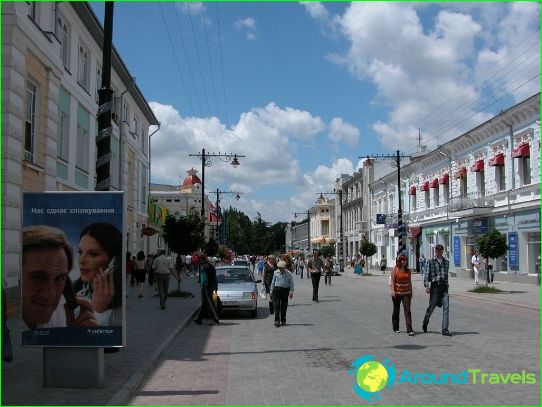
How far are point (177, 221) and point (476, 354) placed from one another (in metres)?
17.6

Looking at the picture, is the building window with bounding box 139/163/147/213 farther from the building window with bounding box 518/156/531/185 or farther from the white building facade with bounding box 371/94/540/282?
the building window with bounding box 518/156/531/185

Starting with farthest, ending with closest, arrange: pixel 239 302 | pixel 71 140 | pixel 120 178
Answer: pixel 120 178, pixel 71 140, pixel 239 302

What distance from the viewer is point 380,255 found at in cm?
6356

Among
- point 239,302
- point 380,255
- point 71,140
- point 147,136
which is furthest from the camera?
point 380,255

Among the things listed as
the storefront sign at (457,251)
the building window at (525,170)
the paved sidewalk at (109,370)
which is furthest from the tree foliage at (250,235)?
the paved sidewalk at (109,370)

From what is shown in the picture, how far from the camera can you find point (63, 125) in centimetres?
2048

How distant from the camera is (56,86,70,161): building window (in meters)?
19.8

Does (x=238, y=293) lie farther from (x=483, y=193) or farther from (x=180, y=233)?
(x=483, y=193)

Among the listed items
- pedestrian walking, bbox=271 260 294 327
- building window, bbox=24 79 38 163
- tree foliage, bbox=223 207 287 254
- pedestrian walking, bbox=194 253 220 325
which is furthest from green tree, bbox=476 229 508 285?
tree foliage, bbox=223 207 287 254

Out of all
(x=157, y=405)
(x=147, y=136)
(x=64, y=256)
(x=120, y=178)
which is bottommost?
(x=157, y=405)

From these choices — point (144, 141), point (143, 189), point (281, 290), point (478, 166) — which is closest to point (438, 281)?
point (281, 290)

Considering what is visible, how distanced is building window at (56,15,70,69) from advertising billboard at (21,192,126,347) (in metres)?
13.9

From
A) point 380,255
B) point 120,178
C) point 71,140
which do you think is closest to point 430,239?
point 380,255

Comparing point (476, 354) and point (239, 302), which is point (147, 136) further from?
point (476, 354)
